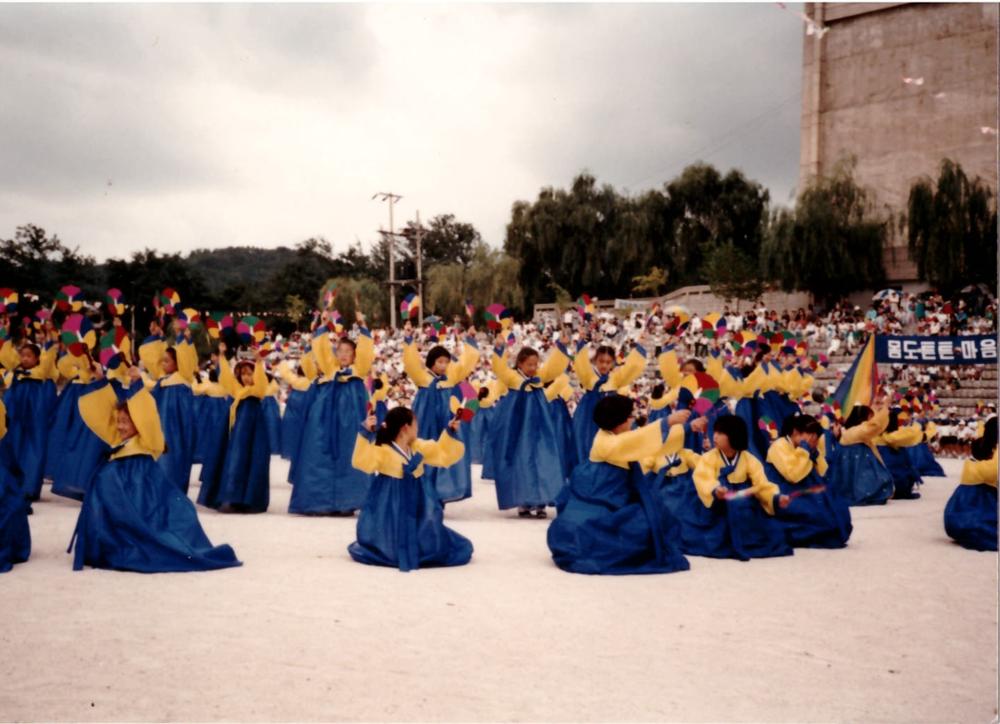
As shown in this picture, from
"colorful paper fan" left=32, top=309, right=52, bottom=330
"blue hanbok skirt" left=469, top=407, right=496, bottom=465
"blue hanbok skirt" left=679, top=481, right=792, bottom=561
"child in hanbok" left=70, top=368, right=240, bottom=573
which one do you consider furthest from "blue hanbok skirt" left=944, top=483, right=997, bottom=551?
"colorful paper fan" left=32, top=309, right=52, bottom=330

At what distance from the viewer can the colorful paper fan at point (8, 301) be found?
8.91m

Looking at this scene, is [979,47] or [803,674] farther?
[979,47]

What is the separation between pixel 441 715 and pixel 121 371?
24.6 feet

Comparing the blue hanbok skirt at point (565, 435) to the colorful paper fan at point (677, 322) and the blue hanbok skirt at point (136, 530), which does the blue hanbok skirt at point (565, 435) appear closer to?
the colorful paper fan at point (677, 322)

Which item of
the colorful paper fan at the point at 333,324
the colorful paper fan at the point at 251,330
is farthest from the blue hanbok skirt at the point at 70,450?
the colorful paper fan at the point at 333,324

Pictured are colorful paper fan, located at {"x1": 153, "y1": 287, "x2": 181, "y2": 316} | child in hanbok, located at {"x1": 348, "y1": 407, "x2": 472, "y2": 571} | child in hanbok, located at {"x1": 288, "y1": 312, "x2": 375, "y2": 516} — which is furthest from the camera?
colorful paper fan, located at {"x1": 153, "y1": 287, "x2": 181, "y2": 316}

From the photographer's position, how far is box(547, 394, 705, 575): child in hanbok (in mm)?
6379

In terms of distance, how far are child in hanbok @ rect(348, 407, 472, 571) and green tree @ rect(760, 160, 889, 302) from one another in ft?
85.0

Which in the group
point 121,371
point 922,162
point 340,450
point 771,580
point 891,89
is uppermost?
point 891,89

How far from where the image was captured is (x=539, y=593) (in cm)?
568

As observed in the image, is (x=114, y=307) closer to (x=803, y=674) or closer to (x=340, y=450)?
(x=340, y=450)

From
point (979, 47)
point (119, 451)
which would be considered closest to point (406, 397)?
point (979, 47)

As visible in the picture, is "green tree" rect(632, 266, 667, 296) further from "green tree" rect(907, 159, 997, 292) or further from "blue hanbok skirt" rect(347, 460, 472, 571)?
"blue hanbok skirt" rect(347, 460, 472, 571)

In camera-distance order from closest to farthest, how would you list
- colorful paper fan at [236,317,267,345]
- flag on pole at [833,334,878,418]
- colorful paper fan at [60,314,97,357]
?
colorful paper fan at [60,314,97,357], colorful paper fan at [236,317,267,345], flag on pole at [833,334,878,418]
